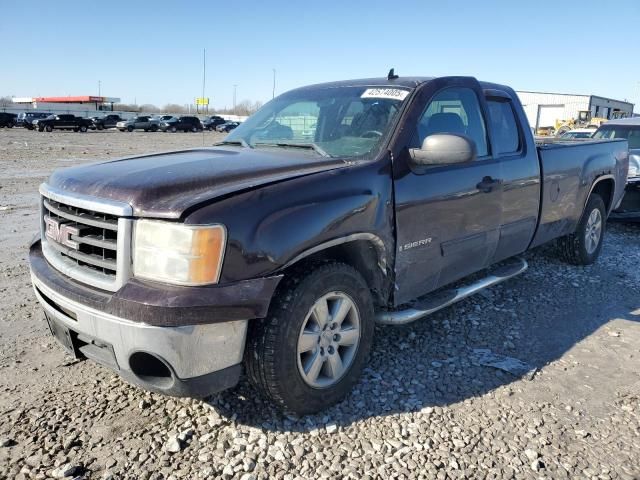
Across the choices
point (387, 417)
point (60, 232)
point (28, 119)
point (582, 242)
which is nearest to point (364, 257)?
point (387, 417)

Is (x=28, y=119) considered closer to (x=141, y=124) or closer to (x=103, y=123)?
(x=103, y=123)

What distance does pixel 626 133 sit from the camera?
9.87m

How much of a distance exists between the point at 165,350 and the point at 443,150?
1.97 metres

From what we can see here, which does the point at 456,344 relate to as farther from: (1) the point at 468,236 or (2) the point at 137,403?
(2) the point at 137,403

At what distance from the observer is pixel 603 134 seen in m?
10.5

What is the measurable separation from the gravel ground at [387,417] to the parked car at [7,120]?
149ft

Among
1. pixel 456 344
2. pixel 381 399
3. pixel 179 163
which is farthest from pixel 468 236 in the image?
pixel 179 163

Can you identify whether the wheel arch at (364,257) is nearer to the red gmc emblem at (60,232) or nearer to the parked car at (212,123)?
the red gmc emblem at (60,232)

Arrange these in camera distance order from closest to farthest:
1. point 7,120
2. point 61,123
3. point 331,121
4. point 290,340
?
point 290,340, point 331,121, point 61,123, point 7,120

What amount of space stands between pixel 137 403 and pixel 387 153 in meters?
2.09

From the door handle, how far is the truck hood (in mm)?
1287

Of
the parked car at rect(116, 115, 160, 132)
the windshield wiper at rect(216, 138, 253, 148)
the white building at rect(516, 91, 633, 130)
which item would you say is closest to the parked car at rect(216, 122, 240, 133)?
the parked car at rect(116, 115, 160, 132)

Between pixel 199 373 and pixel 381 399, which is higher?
pixel 199 373

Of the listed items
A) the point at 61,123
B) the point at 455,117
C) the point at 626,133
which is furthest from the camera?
the point at 61,123
